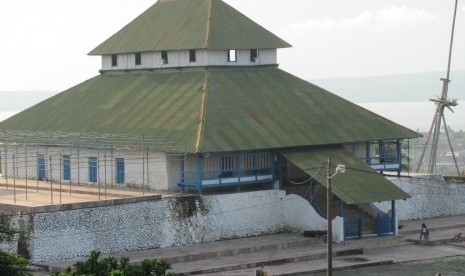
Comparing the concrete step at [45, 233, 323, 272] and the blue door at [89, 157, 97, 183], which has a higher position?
the blue door at [89, 157, 97, 183]

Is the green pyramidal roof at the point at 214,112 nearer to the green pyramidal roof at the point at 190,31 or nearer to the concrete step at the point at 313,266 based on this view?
the green pyramidal roof at the point at 190,31

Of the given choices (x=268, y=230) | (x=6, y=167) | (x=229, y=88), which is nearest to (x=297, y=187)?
(x=268, y=230)

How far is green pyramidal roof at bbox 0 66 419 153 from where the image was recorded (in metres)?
57.4

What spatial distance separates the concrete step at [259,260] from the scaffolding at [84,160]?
6.24 m

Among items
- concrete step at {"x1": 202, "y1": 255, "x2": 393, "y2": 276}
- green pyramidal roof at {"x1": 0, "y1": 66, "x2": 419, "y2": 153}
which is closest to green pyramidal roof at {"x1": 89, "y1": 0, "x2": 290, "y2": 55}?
green pyramidal roof at {"x1": 0, "y1": 66, "x2": 419, "y2": 153}

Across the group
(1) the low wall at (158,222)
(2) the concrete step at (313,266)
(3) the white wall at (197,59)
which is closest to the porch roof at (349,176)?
(1) the low wall at (158,222)

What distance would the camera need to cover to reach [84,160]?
6150 centimetres

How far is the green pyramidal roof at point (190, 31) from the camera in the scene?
63.5m

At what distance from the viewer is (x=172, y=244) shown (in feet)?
174

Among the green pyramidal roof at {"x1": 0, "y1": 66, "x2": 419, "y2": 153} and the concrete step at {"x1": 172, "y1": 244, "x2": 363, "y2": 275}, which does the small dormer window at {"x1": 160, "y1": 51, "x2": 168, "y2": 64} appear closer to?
the green pyramidal roof at {"x1": 0, "y1": 66, "x2": 419, "y2": 153}

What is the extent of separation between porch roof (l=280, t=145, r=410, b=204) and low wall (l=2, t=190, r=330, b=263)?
1.52 meters

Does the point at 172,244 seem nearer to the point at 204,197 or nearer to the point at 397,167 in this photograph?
the point at 204,197

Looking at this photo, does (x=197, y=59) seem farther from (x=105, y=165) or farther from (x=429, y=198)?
(x=429, y=198)

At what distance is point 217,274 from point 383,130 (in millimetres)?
17640
